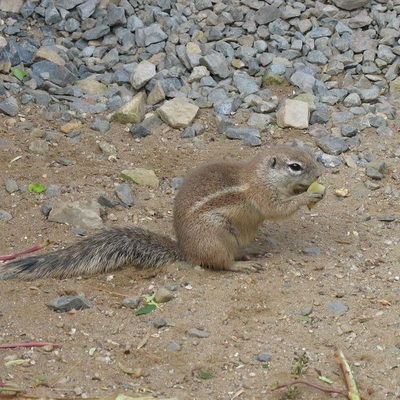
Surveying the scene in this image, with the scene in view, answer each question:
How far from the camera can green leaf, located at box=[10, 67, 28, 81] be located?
26.0 ft

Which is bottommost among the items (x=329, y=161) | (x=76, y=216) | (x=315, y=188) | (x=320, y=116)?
(x=329, y=161)

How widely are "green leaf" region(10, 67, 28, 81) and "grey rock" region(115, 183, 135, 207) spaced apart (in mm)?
2133

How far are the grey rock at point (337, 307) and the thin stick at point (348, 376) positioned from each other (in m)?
0.51

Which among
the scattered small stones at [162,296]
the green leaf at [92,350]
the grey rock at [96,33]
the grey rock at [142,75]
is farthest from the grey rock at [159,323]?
the grey rock at [96,33]

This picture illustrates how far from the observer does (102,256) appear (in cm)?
536

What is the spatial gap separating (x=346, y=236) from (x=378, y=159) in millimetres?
1251

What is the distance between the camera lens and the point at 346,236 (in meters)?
6.00

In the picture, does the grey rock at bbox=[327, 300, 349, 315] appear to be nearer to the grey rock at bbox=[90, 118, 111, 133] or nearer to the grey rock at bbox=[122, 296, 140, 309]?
the grey rock at bbox=[122, 296, 140, 309]

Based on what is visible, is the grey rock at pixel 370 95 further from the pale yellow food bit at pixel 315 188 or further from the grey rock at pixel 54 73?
the grey rock at pixel 54 73

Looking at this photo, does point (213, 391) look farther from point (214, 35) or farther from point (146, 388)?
point (214, 35)

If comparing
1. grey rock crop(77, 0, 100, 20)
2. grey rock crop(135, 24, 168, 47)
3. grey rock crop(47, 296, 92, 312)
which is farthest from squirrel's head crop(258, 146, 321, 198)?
grey rock crop(77, 0, 100, 20)

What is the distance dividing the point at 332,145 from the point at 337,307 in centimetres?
246

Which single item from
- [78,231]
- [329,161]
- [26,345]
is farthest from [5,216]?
[329,161]

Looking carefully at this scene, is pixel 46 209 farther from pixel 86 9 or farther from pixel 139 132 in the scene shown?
pixel 86 9
